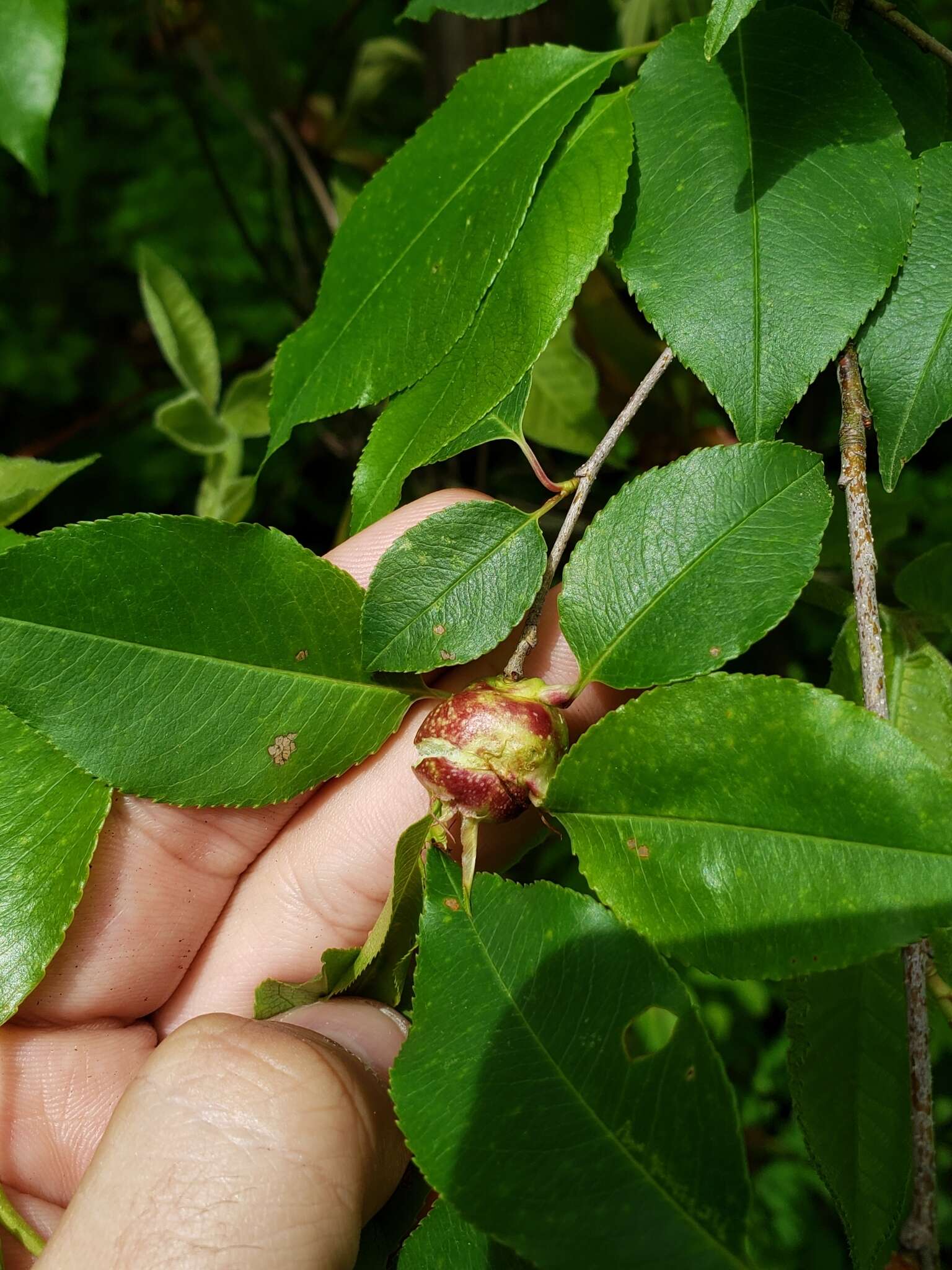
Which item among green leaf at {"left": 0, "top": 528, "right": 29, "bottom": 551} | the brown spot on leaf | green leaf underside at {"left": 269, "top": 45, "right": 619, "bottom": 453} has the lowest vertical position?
the brown spot on leaf

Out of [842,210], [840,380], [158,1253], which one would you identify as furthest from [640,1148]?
[842,210]

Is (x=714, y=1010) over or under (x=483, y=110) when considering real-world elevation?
under

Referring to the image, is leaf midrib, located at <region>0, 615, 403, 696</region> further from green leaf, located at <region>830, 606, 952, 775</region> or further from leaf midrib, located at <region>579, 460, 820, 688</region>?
green leaf, located at <region>830, 606, 952, 775</region>

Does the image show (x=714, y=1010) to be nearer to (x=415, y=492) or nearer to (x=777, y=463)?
(x=415, y=492)

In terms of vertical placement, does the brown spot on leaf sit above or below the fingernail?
Result: above

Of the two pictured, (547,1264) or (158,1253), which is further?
(158,1253)

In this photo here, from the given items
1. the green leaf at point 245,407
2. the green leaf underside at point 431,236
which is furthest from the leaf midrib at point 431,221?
the green leaf at point 245,407

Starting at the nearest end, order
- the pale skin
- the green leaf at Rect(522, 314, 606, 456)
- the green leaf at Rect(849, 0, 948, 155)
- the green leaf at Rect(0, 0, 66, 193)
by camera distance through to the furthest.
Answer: the pale skin → the green leaf at Rect(849, 0, 948, 155) → the green leaf at Rect(0, 0, 66, 193) → the green leaf at Rect(522, 314, 606, 456)

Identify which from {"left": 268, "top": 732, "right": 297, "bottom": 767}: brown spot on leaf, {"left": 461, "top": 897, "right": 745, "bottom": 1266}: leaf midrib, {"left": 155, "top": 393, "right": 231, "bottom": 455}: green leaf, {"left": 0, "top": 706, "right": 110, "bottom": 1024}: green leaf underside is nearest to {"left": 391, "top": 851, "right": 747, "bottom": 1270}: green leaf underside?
{"left": 461, "top": 897, "right": 745, "bottom": 1266}: leaf midrib
